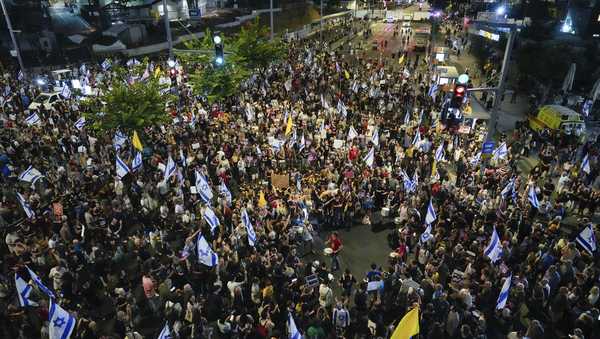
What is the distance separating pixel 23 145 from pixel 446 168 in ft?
71.9

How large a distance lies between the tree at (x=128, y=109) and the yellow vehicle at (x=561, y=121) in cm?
2213

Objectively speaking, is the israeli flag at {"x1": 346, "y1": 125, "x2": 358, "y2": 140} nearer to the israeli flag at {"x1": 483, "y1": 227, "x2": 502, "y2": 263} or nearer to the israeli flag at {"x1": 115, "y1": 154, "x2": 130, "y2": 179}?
the israeli flag at {"x1": 483, "y1": 227, "x2": 502, "y2": 263}

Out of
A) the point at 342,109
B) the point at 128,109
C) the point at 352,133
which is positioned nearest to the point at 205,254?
the point at 128,109

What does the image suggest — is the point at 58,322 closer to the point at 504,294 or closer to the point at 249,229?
the point at 249,229

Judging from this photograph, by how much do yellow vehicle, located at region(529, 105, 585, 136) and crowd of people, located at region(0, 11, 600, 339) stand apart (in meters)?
1.22

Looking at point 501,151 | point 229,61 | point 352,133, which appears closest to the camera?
point 501,151

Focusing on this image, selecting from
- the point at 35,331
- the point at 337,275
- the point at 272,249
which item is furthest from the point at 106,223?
the point at 337,275

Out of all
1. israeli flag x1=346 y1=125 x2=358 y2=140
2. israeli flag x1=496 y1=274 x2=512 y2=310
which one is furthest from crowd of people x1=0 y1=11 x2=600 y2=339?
israeli flag x1=496 y1=274 x2=512 y2=310

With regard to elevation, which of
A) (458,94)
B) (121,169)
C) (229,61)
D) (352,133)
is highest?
(458,94)

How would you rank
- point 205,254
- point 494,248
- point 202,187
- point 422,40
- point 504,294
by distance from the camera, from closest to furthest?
point 504,294, point 205,254, point 494,248, point 202,187, point 422,40

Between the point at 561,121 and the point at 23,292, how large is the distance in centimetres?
2641

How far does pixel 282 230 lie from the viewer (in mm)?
14680

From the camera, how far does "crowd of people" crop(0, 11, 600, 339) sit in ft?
37.7

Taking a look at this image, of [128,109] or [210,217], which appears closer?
[210,217]
